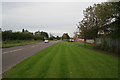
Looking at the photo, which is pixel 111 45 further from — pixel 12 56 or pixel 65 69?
pixel 12 56

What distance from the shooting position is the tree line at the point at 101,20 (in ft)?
33.3

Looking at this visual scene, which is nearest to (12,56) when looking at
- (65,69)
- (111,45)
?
(65,69)

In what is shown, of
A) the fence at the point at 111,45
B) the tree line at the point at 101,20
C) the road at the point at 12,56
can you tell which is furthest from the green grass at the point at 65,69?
the tree line at the point at 101,20

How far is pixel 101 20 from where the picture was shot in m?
11.9

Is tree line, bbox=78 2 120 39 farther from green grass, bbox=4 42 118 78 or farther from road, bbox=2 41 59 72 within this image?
road, bbox=2 41 59 72

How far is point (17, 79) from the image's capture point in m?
3.66

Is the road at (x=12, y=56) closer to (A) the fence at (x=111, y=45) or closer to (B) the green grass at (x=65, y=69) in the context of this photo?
(B) the green grass at (x=65, y=69)

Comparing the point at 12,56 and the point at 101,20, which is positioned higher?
the point at 101,20

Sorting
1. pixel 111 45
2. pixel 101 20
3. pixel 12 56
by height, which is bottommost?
pixel 12 56

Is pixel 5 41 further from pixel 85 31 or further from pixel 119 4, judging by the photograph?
pixel 119 4

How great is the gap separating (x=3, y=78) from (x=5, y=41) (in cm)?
2693

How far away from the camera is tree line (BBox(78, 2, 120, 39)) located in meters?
10.1

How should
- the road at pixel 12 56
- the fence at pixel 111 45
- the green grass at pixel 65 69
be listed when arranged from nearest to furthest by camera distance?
the green grass at pixel 65 69 < the road at pixel 12 56 < the fence at pixel 111 45

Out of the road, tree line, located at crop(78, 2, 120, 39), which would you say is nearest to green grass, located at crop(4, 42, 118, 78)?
the road
